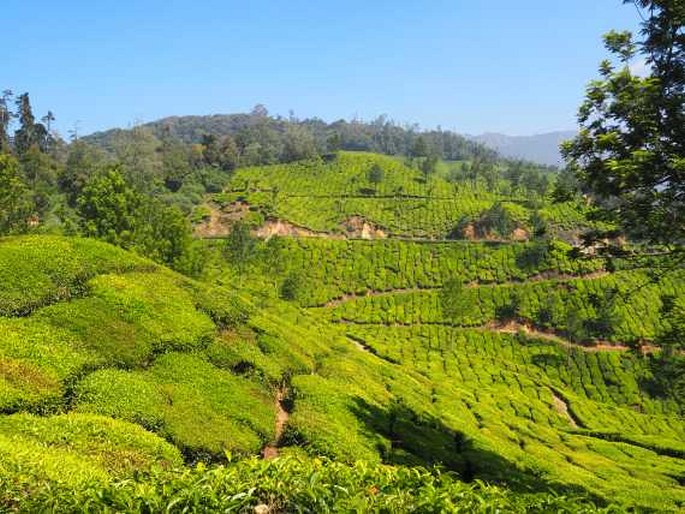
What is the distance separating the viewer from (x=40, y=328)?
551 inches

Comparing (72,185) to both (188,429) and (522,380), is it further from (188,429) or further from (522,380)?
(188,429)

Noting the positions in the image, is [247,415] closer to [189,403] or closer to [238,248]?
[189,403]

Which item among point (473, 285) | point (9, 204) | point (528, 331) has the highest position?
point (9, 204)

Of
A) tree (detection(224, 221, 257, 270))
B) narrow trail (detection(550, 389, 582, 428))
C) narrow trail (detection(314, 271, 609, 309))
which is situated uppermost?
tree (detection(224, 221, 257, 270))

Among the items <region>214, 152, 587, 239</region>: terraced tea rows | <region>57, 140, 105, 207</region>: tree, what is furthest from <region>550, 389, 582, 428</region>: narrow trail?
<region>57, 140, 105, 207</region>: tree

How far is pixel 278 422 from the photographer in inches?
665

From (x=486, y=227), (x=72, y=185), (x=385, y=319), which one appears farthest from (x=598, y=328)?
(x=72, y=185)

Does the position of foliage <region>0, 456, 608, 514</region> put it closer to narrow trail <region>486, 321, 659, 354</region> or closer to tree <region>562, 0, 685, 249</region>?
tree <region>562, 0, 685, 249</region>

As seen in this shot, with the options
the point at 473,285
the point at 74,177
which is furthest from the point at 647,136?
the point at 74,177

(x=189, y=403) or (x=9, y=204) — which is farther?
(x=9, y=204)

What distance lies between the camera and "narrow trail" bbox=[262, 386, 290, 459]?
15227 millimetres

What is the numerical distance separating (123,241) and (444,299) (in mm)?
46484

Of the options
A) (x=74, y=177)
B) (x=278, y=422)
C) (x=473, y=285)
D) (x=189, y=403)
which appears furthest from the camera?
(x=74, y=177)

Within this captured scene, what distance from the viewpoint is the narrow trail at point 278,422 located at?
1523 centimetres
